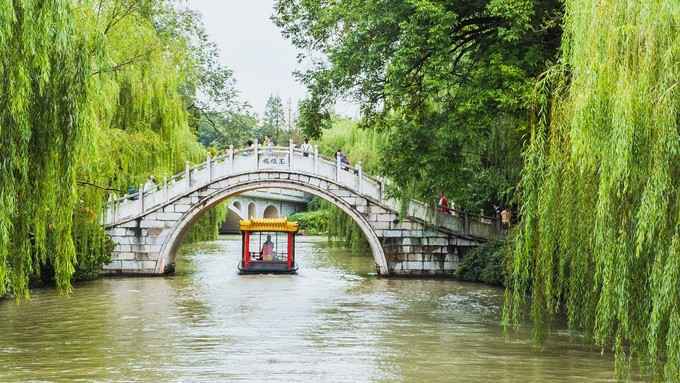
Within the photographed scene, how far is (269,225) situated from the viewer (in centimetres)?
2436

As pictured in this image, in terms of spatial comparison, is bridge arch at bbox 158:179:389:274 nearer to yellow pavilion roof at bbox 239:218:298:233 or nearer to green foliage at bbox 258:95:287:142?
yellow pavilion roof at bbox 239:218:298:233

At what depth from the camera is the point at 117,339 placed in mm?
11836

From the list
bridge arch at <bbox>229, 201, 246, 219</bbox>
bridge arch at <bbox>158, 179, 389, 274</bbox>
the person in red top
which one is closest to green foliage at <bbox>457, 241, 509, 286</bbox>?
the person in red top

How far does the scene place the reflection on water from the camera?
31.5 ft

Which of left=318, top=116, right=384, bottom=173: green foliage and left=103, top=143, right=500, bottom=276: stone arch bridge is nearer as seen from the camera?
left=103, top=143, right=500, bottom=276: stone arch bridge

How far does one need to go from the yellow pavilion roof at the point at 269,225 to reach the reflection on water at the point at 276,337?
4250 mm

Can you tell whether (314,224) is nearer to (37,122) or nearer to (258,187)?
(258,187)

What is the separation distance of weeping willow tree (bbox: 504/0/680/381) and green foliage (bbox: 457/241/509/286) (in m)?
10.6

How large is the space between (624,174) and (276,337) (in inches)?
260

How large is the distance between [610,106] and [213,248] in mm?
30519

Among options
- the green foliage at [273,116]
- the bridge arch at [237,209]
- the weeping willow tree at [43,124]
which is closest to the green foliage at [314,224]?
the bridge arch at [237,209]

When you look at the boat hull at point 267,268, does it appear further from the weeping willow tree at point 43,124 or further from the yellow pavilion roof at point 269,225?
the weeping willow tree at point 43,124

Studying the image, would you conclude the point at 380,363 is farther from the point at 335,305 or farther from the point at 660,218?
the point at 335,305

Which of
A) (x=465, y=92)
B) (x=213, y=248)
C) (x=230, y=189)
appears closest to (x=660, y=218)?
(x=465, y=92)
